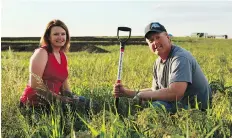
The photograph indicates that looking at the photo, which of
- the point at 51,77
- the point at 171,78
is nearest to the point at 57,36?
the point at 51,77

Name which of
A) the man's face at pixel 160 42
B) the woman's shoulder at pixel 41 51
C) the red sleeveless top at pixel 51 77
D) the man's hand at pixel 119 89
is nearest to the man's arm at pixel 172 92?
the man's hand at pixel 119 89

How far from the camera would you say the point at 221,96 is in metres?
3.78

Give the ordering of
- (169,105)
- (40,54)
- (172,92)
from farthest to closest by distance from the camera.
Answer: (40,54) → (169,105) → (172,92)

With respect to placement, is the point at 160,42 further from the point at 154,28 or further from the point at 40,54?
the point at 40,54

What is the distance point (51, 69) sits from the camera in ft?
14.3

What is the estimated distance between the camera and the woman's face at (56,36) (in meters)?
4.41

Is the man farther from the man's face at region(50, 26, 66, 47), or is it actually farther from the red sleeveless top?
the man's face at region(50, 26, 66, 47)

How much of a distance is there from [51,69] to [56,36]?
1.22 ft

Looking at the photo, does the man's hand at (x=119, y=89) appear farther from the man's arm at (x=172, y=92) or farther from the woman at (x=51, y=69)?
the woman at (x=51, y=69)

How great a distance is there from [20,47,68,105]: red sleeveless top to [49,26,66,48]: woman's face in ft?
0.47

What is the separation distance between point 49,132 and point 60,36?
1.50 metres

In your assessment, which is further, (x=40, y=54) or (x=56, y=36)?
(x=56, y=36)

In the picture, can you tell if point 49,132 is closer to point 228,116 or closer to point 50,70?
point 50,70

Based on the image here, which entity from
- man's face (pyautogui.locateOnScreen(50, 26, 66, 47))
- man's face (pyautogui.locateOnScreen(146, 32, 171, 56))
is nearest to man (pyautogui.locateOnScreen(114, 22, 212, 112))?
man's face (pyautogui.locateOnScreen(146, 32, 171, 56))
